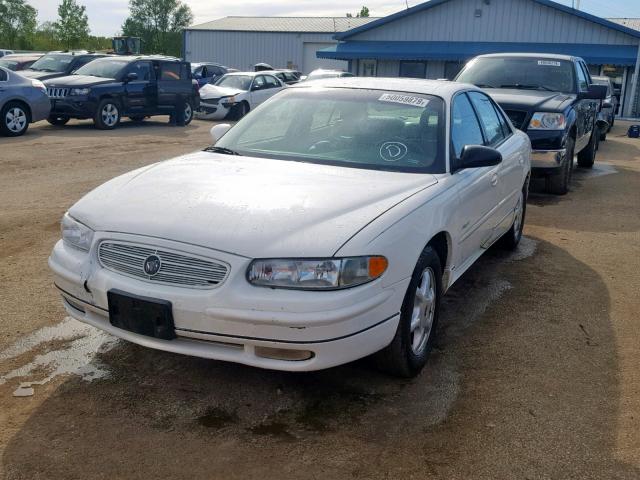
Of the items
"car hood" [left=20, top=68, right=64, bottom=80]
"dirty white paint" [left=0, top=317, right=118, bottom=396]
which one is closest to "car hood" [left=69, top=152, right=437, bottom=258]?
"dirty white paint" [left=0, top=317, right=118, bottom=396]

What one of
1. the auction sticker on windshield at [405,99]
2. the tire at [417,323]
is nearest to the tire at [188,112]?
the auction sticker on windshield at [405,99]

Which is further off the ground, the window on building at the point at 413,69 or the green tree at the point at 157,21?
the green tree at the point at 157,21

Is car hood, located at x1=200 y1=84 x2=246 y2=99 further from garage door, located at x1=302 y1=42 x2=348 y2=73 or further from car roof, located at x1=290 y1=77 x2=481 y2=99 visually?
garage door, located at x1=302 y1=42 x2=348 y2=73

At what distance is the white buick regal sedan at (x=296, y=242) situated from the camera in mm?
3047

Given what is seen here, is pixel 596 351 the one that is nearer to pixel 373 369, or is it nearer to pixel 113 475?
pixel 373 369

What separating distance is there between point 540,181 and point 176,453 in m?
8.51

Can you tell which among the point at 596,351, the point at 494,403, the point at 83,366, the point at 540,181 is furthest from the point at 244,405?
the point at 540,181

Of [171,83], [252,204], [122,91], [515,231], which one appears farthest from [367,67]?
[252,204]

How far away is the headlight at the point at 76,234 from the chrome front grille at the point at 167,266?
18 centimetres

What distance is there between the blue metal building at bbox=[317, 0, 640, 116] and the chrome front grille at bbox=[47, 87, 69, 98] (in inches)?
706

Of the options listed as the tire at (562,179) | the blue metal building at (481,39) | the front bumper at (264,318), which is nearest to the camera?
the front bumper at (264,318)

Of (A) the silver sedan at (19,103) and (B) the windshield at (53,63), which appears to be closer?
(A) the silver sedan at (19,103)

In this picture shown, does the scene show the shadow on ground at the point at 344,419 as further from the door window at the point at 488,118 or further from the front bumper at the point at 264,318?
the door window at the point at 488,118

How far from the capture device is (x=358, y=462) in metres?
2.92
